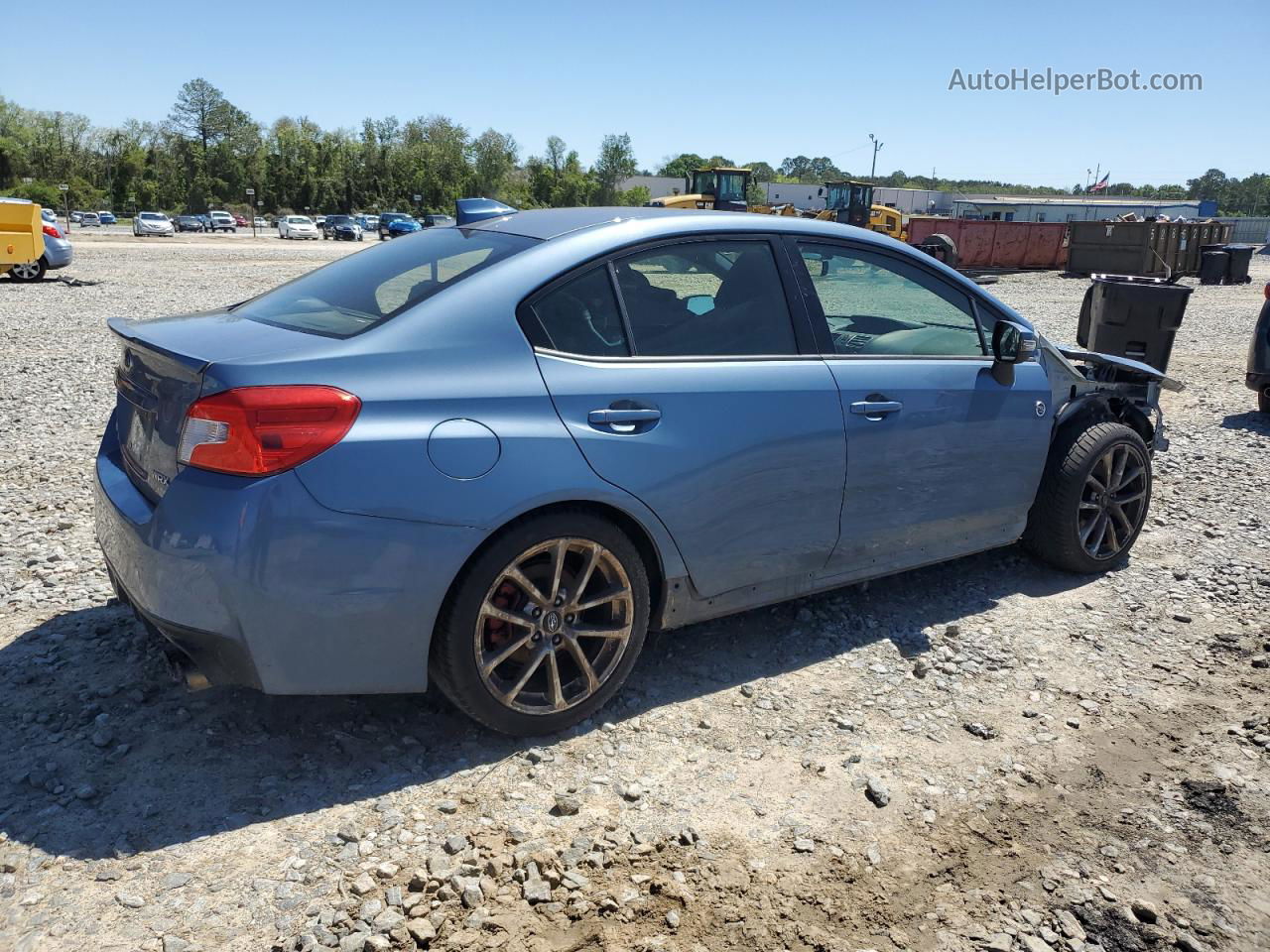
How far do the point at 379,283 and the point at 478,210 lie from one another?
0.96 m

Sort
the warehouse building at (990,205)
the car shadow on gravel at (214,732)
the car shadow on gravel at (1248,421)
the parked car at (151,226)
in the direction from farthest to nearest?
the warehouse building at (990,205) → the parked car at (151,226) → the car shadow on gravel at (1248,421) → the car shadow on gravel at (214,732)

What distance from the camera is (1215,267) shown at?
3134cm

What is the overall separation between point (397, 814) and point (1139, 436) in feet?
13.7

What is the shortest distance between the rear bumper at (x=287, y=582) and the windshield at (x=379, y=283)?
668mm

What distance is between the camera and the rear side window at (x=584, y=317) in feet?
10.9

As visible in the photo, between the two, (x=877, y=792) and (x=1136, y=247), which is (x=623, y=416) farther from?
(x=1136, y=247)

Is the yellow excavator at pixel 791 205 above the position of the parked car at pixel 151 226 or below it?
above

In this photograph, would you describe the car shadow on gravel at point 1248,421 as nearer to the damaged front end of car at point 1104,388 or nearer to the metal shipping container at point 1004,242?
the damaged front end of car at point 1104,388

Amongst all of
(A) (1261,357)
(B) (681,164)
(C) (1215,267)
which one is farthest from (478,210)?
(B) (681,164)

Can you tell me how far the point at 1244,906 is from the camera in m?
2.72

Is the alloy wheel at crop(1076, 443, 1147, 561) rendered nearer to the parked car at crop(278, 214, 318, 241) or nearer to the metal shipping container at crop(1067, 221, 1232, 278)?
the metal shipping container at crop(1067, 221, 1232, 278)

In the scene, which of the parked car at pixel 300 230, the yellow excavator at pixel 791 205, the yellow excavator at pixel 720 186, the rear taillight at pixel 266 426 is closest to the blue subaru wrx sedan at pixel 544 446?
the rear taillight at pixel 266 426

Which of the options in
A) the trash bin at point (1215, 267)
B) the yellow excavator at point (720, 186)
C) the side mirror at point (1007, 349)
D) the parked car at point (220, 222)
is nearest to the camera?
the side mirror at point (1007, 349)

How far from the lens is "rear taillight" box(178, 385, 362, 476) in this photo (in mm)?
2783
